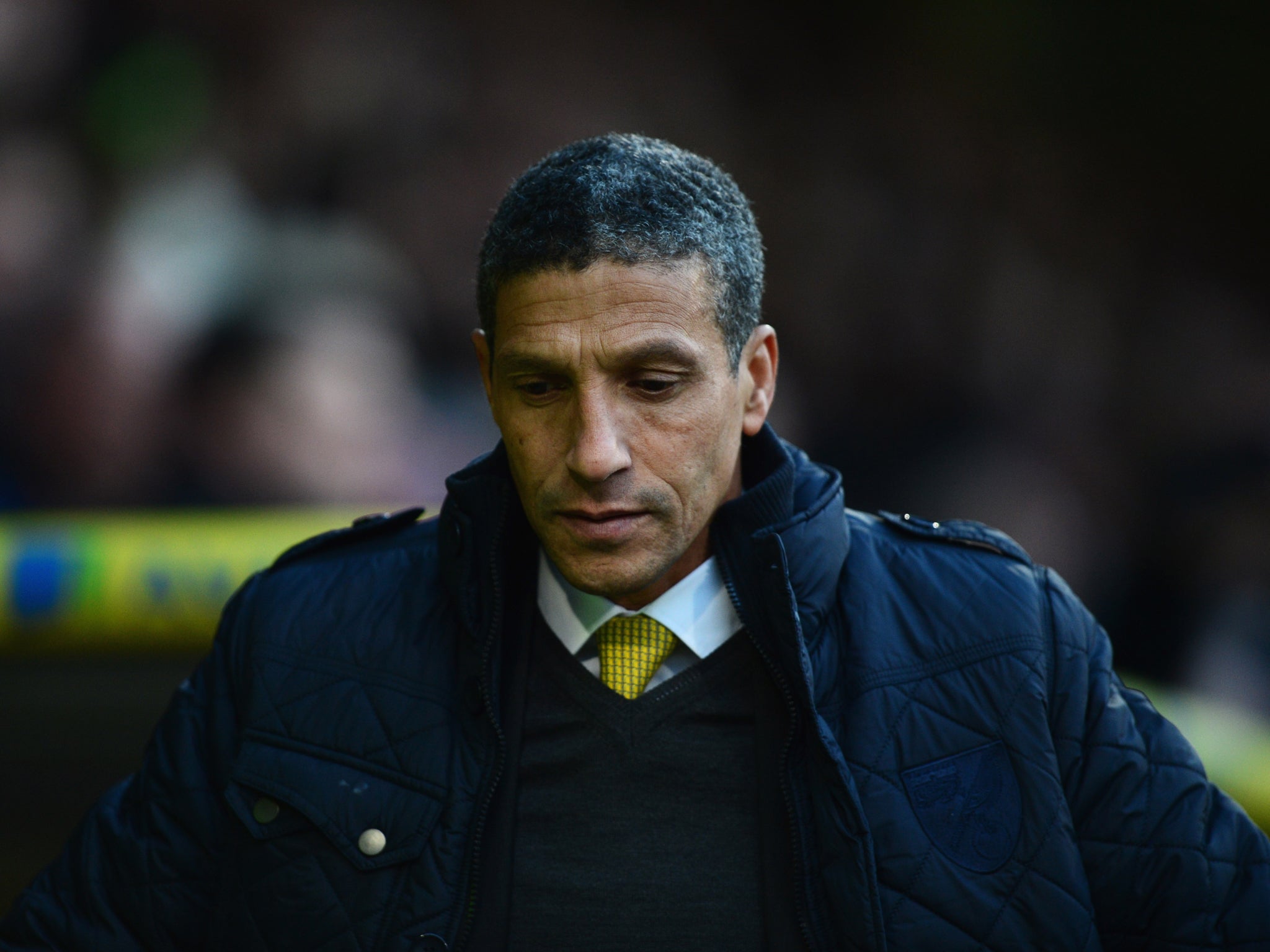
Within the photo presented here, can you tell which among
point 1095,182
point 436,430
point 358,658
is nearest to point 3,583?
point 436,430

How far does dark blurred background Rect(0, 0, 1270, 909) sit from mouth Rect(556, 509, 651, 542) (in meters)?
3.40

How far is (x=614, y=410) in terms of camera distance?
190 centimetres

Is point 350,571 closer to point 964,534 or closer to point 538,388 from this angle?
point 538,388

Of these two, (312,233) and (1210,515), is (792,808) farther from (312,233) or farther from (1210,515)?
(312,233)

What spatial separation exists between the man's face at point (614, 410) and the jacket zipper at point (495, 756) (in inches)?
4.8

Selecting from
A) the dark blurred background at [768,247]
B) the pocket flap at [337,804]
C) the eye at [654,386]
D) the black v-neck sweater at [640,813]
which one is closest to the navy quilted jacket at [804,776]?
the pocket flap at [337,804]

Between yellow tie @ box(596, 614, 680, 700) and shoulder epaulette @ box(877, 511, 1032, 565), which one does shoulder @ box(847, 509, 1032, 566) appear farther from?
yellow tie @ box(596, 614, 680, 700)

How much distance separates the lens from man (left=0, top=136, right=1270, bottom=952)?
6.11 ft

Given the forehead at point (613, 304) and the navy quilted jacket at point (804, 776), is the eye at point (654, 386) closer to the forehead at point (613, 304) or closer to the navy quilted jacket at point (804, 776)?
the forehead at point (613, 304)

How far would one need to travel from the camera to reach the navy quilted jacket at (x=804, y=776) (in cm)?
184

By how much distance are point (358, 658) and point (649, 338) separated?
0.75 meters

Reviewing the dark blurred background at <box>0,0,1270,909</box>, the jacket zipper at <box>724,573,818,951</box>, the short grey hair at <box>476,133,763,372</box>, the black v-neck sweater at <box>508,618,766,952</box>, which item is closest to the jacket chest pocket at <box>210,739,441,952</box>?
the black v-neck sweater at <box>508,618,766,952</box>

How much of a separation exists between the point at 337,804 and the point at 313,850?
79mm

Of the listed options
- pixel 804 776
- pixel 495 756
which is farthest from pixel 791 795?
pixel 495 756
